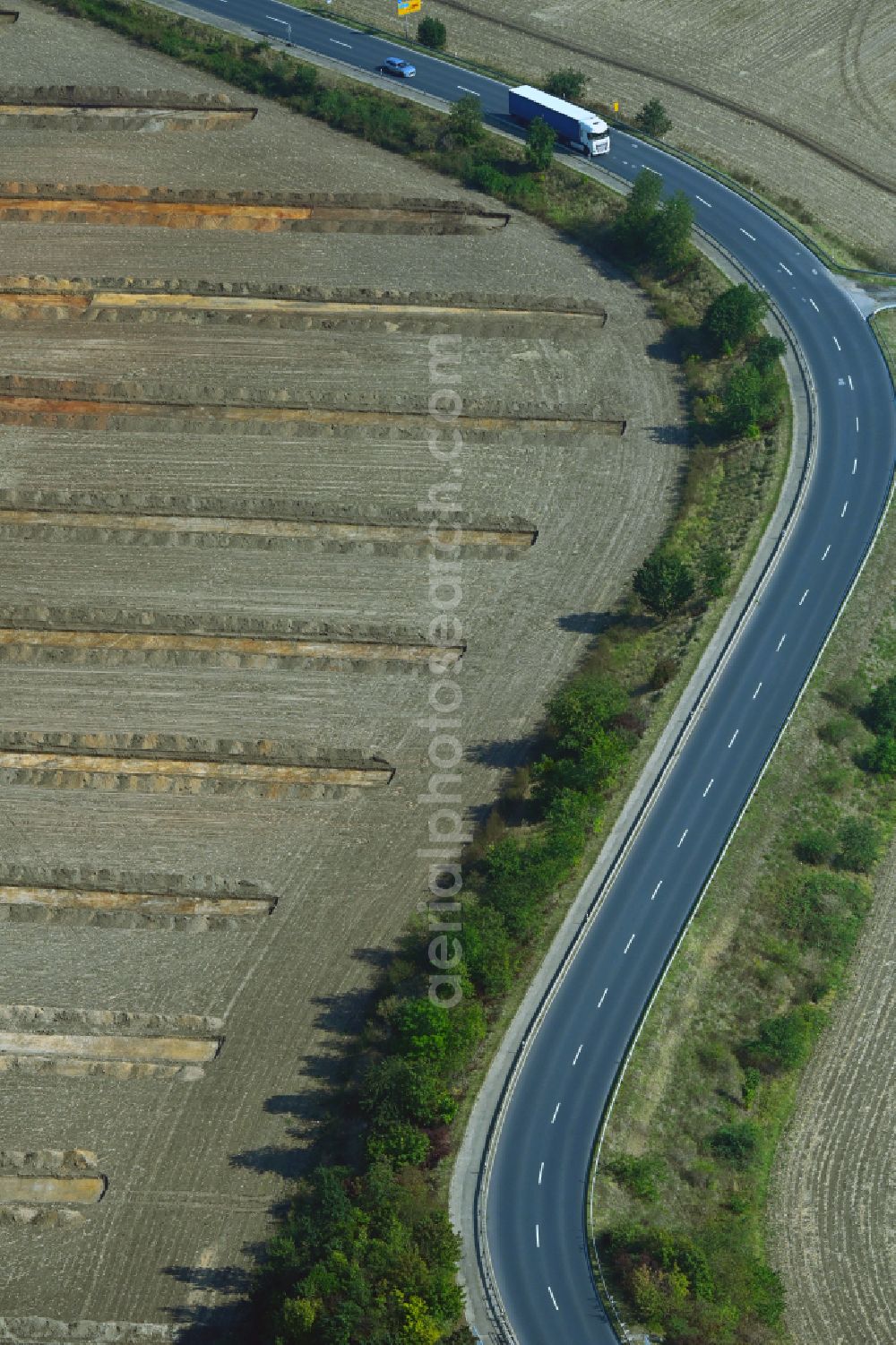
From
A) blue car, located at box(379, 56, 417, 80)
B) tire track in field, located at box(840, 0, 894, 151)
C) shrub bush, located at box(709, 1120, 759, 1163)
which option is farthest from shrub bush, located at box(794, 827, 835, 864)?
blue car, located at box(379, 56, 417, 80)

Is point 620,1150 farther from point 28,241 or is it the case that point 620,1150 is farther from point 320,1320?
point 28,241

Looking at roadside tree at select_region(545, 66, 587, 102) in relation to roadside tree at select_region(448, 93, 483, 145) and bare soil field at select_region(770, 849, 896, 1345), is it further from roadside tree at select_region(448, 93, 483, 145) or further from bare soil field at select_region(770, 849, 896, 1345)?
bare soil field at select_region(770, 849, 896, 1345)

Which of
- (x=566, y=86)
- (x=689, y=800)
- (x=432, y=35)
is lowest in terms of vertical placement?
(x=689, y=800)

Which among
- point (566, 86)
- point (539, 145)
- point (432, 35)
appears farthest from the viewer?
point (432, 35)

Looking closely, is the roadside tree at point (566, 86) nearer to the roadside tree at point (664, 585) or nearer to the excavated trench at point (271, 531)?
the excavated trench at point (271, 531)

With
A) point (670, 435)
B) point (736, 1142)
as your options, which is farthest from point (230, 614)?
point (736, 1142)

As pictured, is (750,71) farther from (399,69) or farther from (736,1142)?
(736,1142)

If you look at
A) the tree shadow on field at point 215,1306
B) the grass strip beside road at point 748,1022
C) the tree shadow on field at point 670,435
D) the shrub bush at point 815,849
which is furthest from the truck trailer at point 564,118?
the tree shadow on field at point 215,1306
